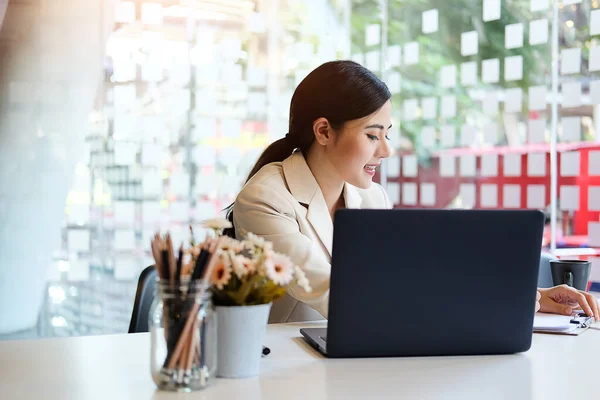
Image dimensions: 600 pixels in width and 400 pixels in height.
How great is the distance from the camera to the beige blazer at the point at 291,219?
6.39 ft

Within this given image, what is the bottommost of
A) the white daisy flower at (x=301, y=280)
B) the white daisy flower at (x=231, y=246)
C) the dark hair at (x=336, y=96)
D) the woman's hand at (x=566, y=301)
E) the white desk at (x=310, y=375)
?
the white desk at (x=310, y=375)

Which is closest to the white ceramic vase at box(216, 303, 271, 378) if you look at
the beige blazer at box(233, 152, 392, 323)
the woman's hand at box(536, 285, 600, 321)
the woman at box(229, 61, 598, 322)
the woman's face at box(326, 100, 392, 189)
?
the beige blazer at box(233, 152, 392, 323)

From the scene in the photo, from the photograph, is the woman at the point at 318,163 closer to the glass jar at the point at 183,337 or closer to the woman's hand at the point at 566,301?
the woman's hand at the point at 566,301

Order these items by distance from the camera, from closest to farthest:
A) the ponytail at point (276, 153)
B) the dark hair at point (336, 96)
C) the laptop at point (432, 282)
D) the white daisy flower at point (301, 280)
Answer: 1. the white daisy flower at point (301, 280)
2. the laptop at point (432, 282)
3. the dark hair at point (336, 96)
4. the ponytail at point (276, 153)

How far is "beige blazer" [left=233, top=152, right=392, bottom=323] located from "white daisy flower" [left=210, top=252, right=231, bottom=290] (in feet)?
2.14

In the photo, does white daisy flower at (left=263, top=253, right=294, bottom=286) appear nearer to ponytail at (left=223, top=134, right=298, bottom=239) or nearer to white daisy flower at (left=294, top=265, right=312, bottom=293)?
white daisy flower at (left=294, top=265, right=312, bottom=293)

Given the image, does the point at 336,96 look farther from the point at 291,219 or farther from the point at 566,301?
the point at 566,301

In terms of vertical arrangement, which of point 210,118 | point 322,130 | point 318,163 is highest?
point 210,118

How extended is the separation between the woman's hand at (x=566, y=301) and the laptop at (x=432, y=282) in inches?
18.4

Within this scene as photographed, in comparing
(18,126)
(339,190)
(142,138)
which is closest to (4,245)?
(18,126)

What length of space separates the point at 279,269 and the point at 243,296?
0.08 metres

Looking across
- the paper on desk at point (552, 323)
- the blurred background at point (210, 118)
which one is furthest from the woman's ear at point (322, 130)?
the blurred background at point (210, 118)

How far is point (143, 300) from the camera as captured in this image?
6.55 ft

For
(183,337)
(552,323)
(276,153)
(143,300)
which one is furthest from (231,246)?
(276,153)
